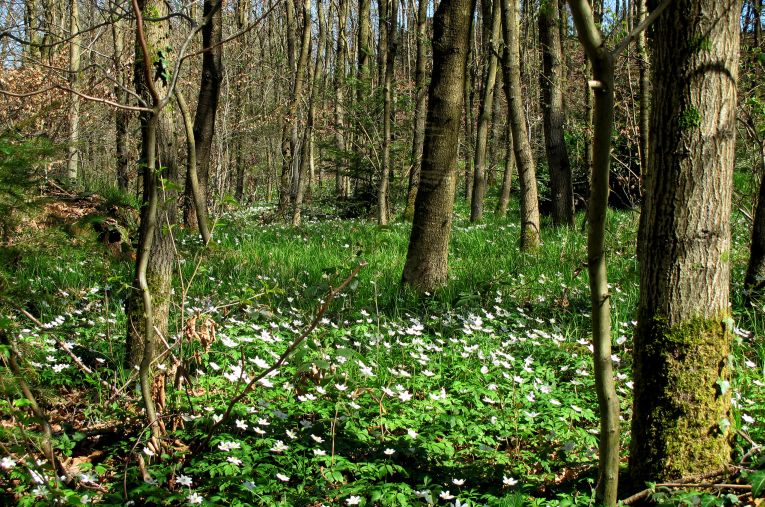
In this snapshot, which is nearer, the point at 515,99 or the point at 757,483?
the point at 757,483

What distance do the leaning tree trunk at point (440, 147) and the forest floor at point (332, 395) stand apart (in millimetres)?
354

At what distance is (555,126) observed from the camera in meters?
9.66

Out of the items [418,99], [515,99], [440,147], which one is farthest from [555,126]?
[440,147]

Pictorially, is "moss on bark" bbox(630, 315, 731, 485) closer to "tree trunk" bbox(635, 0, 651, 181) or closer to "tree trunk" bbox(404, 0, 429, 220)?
"tree trunk" bbox(635, 0, 651, 181)

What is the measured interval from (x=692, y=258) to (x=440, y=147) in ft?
11.7

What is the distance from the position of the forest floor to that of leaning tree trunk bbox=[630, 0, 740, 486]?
0.61ft

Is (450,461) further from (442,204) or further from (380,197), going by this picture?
(380,197)

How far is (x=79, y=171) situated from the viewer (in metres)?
16.0

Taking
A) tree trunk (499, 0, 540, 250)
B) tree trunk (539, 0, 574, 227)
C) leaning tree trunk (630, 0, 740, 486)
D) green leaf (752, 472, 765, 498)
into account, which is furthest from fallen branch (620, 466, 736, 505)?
tree trunk (539, 0, 574, 227)

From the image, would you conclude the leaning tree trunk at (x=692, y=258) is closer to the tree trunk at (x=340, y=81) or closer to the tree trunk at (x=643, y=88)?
the tree trunk at (x=643, y=88)

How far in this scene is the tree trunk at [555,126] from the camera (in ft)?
31.7

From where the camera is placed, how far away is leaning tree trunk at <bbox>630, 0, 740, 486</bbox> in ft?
7.76

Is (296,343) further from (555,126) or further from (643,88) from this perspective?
(555,126)

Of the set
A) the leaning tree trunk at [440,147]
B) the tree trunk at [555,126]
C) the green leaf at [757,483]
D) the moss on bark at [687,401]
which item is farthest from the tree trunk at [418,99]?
the green leaf at [757,483]
